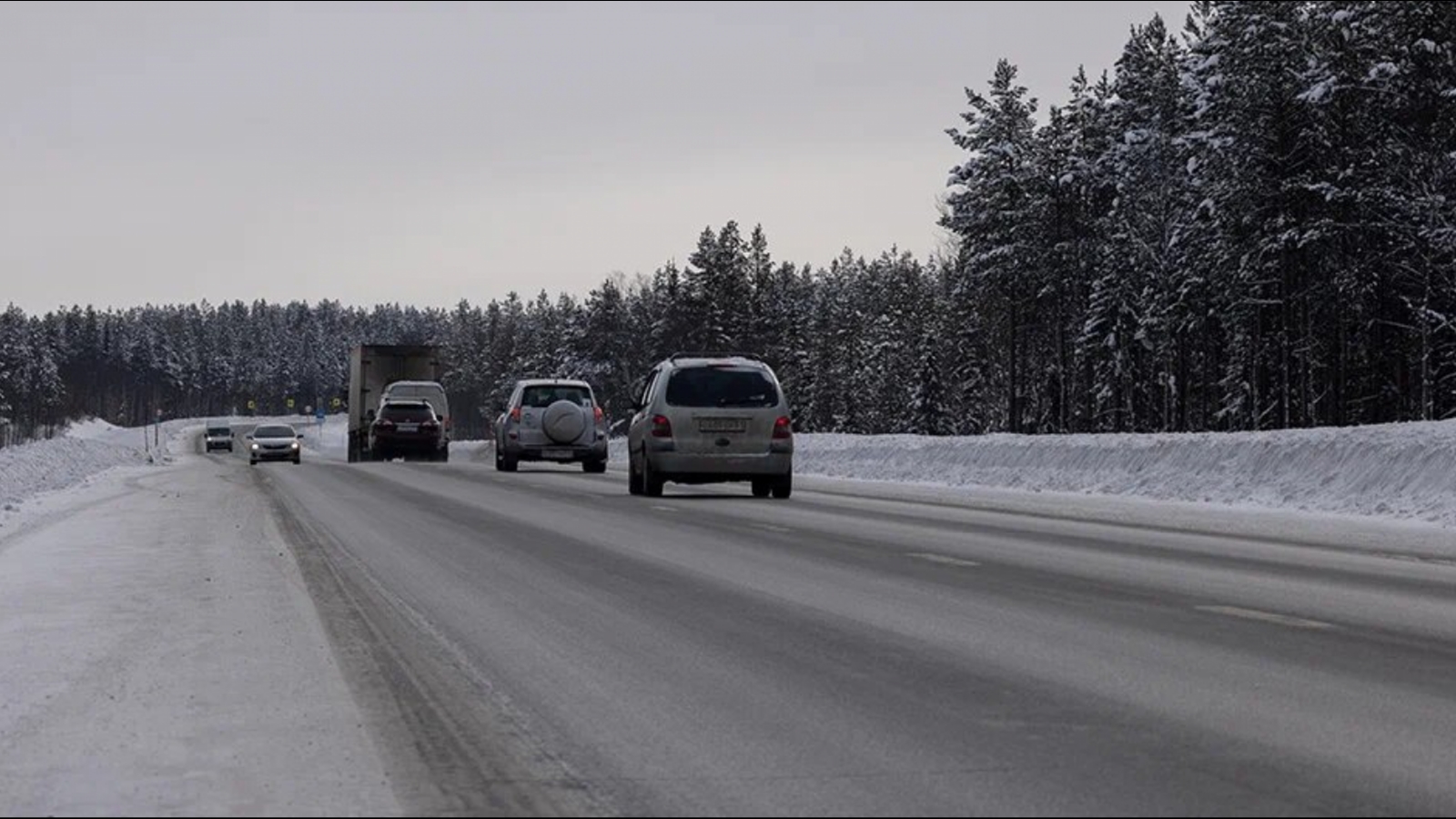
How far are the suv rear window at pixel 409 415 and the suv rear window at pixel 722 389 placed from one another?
24163 millimetres

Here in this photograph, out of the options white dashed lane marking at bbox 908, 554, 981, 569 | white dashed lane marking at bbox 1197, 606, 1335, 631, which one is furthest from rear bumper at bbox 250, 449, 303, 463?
white dashed lane marking at bbox 1197, 606, 1335, 631

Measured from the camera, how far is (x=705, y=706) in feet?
22.9

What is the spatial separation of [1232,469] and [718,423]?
25.6 feet

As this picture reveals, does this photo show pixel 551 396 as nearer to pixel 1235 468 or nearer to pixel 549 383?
pixel 549 383

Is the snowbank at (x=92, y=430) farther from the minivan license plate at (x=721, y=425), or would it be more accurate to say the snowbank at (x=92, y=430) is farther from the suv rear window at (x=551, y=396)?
the minivan license plate at (x=721, y=425)

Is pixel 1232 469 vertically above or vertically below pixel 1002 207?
below

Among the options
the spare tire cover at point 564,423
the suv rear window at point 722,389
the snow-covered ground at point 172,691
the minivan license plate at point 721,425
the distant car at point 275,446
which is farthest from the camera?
the distant car at point 275,446

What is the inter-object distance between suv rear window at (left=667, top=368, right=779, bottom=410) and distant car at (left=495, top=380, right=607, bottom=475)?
1288 centimetres

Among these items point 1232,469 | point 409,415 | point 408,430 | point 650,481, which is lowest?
point 650,481

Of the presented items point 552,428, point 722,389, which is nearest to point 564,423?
point 552,428

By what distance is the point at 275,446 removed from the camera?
54.5 metres

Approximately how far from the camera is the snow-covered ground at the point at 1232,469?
20.8 m

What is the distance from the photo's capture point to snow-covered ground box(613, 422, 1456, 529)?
68.3ft

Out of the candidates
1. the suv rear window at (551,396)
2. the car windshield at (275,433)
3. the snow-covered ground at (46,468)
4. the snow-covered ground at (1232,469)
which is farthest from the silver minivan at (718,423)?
the car windshield at (275,433)
